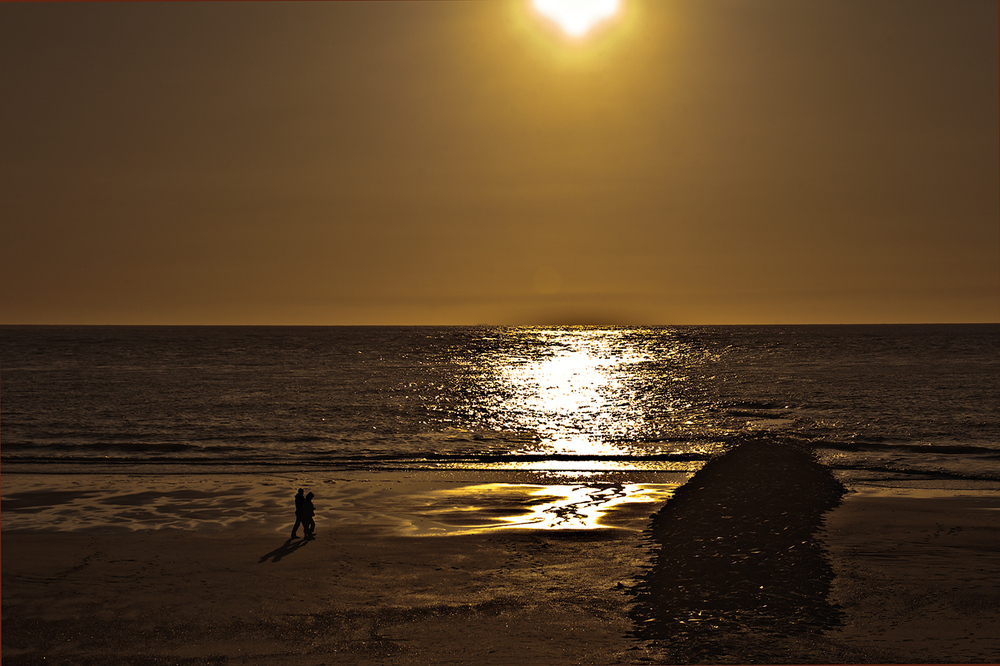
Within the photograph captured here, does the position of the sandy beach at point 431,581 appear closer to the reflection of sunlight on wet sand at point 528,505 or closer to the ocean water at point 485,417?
the reflection of sunlight on wet sand at point 528,505

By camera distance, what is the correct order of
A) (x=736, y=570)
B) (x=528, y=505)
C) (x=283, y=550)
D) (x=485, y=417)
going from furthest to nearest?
(x=485, y=417) < (x=528, y=505) < (x=283, y=550) < (x=736, y=570)

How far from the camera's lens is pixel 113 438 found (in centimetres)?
4416

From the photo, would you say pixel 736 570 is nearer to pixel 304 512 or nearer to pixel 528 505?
pixel 528 505

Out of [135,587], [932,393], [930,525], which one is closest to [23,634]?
[135,587]

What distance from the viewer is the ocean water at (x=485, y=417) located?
37.3m

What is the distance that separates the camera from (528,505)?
2547cm

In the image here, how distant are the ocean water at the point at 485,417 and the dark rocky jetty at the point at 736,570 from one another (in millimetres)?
10857

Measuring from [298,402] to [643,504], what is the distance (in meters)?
45.9

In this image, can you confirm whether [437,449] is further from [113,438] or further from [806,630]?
[806,630]

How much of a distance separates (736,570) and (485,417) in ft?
143

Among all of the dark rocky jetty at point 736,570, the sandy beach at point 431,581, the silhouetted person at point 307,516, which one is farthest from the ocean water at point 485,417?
the silhouetted person at point 307,516

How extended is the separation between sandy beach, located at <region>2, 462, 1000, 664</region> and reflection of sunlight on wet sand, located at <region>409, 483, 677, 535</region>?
15 centimetres

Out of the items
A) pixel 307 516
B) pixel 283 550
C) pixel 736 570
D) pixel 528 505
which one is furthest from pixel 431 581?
pixel 528 505

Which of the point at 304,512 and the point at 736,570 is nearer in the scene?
the point at 736,570
